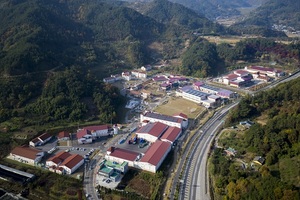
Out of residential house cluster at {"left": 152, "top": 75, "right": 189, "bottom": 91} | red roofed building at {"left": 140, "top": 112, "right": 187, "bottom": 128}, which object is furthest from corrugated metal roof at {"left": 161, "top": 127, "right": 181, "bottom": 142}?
residential house cluster at {"left": 152, "top": 75, "right": 189, "bottom": 91}

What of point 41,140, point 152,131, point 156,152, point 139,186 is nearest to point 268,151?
point 156,152

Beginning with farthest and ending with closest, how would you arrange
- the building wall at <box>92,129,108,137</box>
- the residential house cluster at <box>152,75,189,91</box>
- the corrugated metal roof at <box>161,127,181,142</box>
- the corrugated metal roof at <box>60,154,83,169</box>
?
the residential house cluster at <box>152,75,189,91</box>
the building wall at <box>92,129,108,137</box>
the corrugated metal roof at <box>161,127,181,142</box>
the corrugated metal roof at <box>60,154,83,169</box>

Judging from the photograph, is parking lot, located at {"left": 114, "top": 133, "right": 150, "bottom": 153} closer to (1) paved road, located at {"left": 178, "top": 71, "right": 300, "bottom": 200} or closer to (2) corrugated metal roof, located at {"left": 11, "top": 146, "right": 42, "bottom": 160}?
(1) paved road, located at {"left": 178, "top": 71, "right": 300, "bottom": 200}

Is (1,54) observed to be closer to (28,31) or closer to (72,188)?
(28,31)

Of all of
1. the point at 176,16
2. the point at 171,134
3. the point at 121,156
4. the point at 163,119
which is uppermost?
the point at 176,16

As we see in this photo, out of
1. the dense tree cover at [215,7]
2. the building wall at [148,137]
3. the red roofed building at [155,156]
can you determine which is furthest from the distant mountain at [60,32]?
the dense tree cover at [215,7]

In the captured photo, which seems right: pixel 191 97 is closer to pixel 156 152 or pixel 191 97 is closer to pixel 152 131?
pixel 152 131
